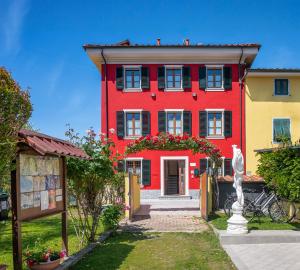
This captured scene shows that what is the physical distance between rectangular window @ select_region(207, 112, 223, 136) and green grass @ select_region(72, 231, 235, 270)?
12.8m

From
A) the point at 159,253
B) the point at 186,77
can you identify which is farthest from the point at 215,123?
the point at 159,253

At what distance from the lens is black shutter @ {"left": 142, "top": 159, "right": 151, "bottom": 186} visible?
21625 millimetres

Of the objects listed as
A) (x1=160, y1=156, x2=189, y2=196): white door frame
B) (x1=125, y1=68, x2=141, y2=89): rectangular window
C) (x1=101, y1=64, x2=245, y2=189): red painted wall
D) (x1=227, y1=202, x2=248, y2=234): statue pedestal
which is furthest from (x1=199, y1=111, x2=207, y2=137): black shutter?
(x1=227, y1=202, x2=248, y2=234): statue pedestal

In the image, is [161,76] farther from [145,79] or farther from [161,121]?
[161,121]

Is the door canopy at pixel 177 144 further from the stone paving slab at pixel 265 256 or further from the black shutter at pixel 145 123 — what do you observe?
the stone paving slab at pixel 265 256

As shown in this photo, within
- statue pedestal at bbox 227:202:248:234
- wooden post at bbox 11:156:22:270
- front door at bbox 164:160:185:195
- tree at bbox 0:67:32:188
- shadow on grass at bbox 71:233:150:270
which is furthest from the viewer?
front door at bbox 164:160:185:195

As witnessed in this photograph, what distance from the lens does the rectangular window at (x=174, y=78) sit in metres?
22.1

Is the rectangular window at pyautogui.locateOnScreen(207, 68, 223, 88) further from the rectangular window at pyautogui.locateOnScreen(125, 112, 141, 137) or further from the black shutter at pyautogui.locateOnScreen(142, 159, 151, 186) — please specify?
the black shutter at pyautogui.locateOnScreen(142, 159, 151, 186)

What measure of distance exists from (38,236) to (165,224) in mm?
4001

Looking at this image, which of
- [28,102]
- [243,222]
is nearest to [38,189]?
[28,102]

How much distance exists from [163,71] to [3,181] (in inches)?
709

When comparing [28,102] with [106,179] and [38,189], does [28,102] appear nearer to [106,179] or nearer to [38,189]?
[38,189]

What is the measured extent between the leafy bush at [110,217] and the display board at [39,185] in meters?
3.18

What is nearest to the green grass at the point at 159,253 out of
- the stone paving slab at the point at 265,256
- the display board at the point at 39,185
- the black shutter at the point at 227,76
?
the stone paving slab at the point at 265,256
